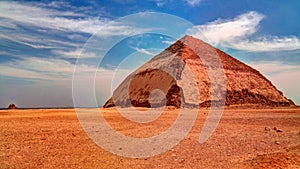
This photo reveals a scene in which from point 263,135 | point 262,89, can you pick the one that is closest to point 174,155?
point 263,135

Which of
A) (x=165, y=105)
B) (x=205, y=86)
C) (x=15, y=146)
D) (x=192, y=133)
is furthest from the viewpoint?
(x=205, y=86)

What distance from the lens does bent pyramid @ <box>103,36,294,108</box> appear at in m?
49.8

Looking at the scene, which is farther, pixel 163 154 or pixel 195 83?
pixel 195 83

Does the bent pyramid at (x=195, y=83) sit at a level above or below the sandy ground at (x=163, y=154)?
above

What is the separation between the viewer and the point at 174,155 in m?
9.34

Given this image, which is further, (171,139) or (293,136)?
(293,136)

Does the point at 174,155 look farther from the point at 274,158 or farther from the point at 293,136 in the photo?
the point at 293,136

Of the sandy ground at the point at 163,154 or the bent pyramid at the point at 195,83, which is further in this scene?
the bent pyramid at the point at 195,83

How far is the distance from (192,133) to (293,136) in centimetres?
423

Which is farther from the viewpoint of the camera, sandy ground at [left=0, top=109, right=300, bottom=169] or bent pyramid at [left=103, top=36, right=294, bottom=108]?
bent pyramid at [left=103, top=36, right=294, bottom=108]

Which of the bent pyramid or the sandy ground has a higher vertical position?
the bent pyramid

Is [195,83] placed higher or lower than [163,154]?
higher

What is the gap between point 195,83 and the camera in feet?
174

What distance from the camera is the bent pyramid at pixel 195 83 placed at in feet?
164
